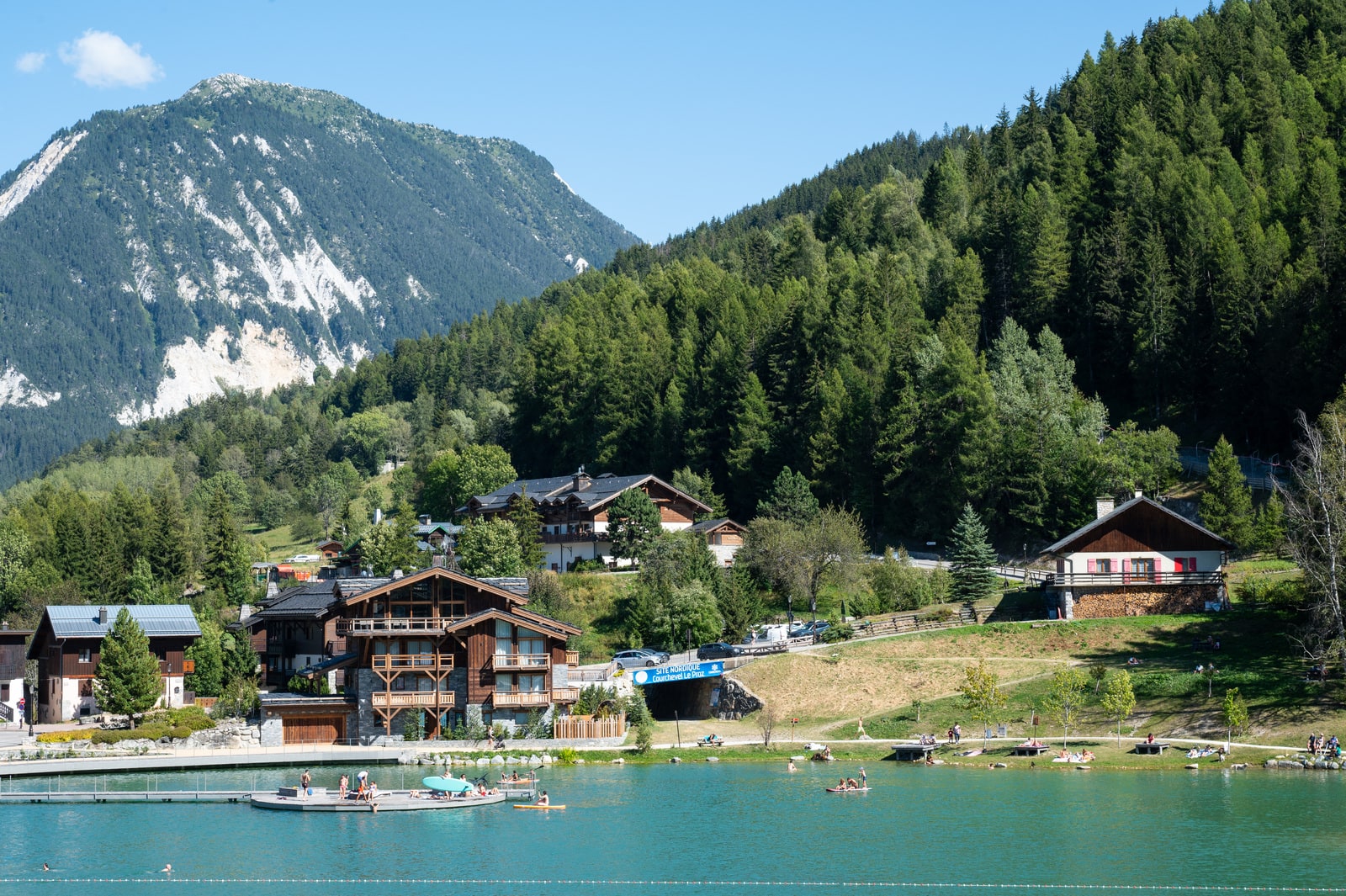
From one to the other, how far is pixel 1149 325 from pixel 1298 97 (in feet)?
122

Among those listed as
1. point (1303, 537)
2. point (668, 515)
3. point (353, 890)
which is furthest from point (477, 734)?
point (668, 515)

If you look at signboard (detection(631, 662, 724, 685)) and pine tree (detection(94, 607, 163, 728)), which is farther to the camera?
signboard (detection(631, 662, 724, 685))

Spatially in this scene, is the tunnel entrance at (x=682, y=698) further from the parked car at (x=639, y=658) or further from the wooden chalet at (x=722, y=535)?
the wooden chalet at (x=722, y=535)

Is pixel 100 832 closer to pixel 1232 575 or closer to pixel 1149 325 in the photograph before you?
pixel 1232 575

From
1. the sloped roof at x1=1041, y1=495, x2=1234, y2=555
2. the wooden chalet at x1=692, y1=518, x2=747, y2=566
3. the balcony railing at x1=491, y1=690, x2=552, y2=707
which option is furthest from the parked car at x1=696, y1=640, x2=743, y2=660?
the wooden chalet at x1=692, y1=518, x2=747, y2=566

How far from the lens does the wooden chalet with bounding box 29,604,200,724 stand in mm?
90812

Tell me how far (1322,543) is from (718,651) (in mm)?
33445

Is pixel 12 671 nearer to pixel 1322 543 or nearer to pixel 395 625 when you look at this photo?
pixel 395 625

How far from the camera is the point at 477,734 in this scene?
75.6 metres

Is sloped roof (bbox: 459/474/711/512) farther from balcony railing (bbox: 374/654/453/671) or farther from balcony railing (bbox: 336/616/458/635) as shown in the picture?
balcony railing (bbox: 374/654/453/671)

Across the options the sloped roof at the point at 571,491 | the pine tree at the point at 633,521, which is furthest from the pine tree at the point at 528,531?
the pine tree at the point at 633,521

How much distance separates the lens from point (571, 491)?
126688mm

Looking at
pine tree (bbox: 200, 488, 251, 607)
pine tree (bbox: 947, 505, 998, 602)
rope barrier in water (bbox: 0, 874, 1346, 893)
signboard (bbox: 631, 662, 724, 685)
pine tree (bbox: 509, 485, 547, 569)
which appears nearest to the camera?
rope barrier in water (bbox: 0, 874, 1346, 893)

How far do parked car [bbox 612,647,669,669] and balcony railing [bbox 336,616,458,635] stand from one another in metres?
12.4
